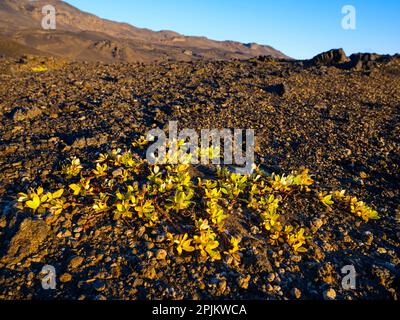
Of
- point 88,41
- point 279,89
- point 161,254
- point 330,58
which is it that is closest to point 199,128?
point 279,89

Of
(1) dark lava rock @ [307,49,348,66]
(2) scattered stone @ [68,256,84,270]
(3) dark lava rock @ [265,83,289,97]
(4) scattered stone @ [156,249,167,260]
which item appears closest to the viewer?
(2) scattered stone @ [68,256,84,270]

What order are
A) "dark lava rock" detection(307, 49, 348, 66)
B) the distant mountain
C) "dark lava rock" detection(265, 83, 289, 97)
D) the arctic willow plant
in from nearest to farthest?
1. the arctic willow plant
2. "dark lava rock" detection(265, 83, 289, 97)
3. "dark lava rock" detection(307, 49, 348, 66)
4. the distant mountain

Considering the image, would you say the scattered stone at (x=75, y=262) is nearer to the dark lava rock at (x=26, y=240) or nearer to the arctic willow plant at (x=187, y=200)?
the dark lava rock at (x=26, y=240)

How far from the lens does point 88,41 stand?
226ft

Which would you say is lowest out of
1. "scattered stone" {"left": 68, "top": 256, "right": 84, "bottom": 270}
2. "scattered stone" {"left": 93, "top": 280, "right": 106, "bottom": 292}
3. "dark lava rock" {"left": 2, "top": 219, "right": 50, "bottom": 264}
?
"scattered stone" {"left": 93, "top": 280, "right": 106, "bottom": 292}

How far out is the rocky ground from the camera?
386 cm

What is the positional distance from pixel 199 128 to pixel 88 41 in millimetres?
70334

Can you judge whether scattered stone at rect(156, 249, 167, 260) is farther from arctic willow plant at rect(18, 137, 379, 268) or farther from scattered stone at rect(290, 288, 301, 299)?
scattered stone at rect(290, 288, 301, 299)

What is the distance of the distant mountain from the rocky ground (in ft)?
97.1

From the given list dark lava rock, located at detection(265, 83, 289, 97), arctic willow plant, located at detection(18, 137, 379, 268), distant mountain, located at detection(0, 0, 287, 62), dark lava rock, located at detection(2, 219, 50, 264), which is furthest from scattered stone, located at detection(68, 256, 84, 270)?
distant mountain, located at detection(0, 0, 287, 62)

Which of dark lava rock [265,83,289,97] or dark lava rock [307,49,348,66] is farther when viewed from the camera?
dark lava rock [307,49,348,66]
